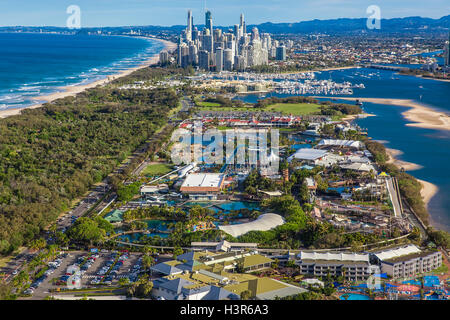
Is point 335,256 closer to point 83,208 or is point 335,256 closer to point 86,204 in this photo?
point 83,208

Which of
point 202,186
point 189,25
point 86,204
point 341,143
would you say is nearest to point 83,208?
point 86,204

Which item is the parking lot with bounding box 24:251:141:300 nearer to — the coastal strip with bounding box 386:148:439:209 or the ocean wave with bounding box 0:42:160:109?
the coastal strip with bounding box 386:148:439:209

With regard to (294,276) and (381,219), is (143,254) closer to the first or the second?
(294,276)

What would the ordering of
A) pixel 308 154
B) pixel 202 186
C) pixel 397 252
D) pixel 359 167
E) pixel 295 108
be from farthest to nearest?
pixel 295 108 → pixel 308 154 → pixel 359 167 → pixel 202 186 → pixel 397 252

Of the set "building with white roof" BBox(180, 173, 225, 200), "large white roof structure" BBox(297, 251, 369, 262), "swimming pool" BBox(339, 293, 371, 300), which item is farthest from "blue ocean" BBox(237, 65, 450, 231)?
"building with white roof" BBox(180, 173, 225, 200)

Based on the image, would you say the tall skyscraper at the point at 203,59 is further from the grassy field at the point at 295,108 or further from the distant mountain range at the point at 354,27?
the distant mountain range at the point at 354,27
